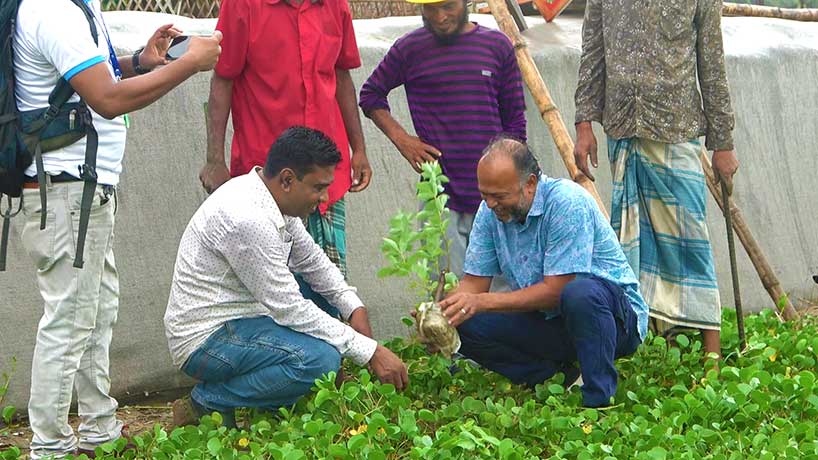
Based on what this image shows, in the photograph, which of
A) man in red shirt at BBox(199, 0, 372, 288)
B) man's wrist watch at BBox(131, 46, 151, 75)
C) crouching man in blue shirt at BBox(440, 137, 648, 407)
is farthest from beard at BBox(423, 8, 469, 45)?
man's wrist watch at BBox(131, 46, 151, 75)

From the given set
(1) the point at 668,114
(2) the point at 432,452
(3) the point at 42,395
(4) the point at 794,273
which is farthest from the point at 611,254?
(4) the point at 794,273

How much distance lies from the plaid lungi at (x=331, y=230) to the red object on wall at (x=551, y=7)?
2474mm

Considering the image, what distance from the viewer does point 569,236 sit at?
180 inches

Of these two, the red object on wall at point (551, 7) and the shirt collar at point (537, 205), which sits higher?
the red object on wall at point (551, 7)

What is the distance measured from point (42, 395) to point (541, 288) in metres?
1.88

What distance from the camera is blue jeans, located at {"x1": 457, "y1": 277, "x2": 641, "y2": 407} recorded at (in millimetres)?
4516

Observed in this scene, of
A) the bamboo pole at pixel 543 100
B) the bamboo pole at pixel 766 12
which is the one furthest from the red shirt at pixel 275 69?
the bamboo pole at pixel 766 12

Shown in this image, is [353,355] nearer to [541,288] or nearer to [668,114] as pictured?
[541,288]

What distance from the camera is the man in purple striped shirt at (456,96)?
532cm

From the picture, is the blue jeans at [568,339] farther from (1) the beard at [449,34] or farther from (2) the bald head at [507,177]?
(1) the beard at [449,34]

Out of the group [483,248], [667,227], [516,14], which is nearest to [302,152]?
[483,248]

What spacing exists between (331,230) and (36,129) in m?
1.44

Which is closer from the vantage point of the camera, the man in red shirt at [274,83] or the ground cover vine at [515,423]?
the ground cover vine at [515,423]

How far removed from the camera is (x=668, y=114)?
5.32 m
